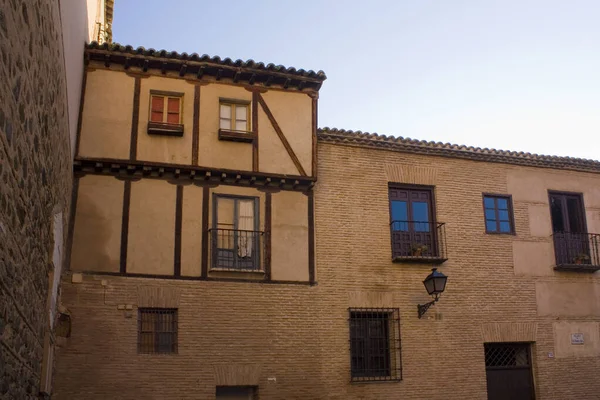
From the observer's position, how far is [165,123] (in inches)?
538

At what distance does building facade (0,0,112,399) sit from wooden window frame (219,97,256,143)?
16.0 feet

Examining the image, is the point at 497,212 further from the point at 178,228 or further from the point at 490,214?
the point at 178,228

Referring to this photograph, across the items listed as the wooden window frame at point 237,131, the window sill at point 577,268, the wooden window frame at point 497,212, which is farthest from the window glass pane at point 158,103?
the window sill at point 577,268

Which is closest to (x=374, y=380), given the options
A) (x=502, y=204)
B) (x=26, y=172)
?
(x=502, y=204)

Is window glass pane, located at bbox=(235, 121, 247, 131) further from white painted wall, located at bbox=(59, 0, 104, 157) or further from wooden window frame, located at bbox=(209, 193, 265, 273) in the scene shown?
white painted wall, located at bbox=(59, 0, 104, 157)

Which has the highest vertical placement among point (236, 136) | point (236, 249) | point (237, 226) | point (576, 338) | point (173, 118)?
point (173, 118)

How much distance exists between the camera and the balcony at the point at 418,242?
1475 centimetres

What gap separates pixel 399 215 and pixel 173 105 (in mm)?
5457

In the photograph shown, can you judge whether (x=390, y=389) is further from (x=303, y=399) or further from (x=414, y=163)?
(x=414, y=163)

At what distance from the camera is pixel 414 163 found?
611 inches

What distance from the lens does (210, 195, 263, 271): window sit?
13414 millimetres

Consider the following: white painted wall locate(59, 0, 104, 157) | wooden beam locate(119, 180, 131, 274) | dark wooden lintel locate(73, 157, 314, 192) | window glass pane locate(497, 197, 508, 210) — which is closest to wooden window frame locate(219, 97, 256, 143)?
dark wooden lintel locate(73, 157, 314, 192)

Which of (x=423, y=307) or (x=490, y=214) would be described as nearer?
(x=423, y=307)

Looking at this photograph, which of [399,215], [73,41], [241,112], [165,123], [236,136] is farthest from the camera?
[399,215]
